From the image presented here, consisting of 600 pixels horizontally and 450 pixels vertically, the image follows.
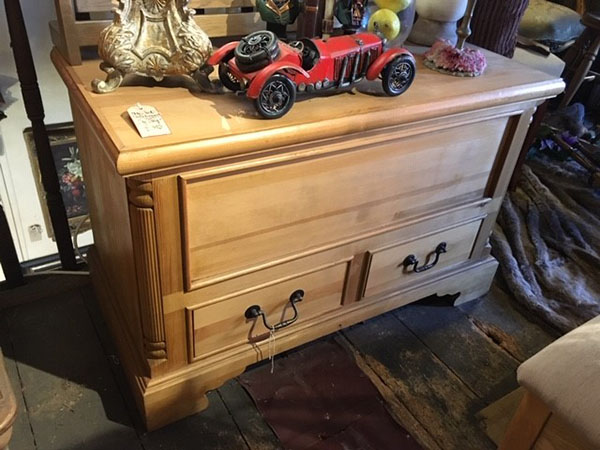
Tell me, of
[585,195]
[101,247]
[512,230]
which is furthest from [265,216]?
[585,195]

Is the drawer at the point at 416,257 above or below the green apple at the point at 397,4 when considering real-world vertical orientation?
below

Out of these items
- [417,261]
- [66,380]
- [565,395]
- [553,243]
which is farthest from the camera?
[553,243]

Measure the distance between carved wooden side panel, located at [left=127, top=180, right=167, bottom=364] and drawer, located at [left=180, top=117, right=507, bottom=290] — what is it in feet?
0.18

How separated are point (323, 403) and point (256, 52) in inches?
31.8

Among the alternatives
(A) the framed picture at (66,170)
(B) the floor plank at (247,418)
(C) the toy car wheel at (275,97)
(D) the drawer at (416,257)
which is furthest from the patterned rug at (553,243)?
(A) the framed picture at (66,170)

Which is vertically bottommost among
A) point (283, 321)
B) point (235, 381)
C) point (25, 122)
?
point (235, 381)

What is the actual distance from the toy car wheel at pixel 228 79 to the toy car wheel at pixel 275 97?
8 cm

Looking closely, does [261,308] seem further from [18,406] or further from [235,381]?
[18,406]

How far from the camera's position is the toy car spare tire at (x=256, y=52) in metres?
0.88

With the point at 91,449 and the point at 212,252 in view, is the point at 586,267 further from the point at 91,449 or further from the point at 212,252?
the point at 91,449

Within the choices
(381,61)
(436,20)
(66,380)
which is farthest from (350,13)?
(66,380)

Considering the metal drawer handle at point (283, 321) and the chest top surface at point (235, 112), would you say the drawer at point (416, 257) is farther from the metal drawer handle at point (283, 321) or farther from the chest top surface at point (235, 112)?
the chest top surface at point (235, 112)

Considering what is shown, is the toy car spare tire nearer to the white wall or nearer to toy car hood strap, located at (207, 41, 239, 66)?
toy car hood strap, located at (207, 41, 239, 66)

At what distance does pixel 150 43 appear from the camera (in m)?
0.92
